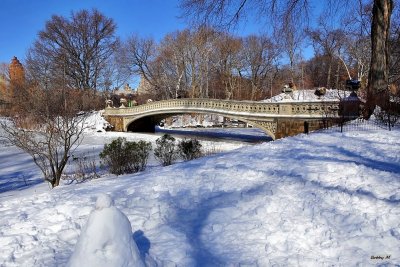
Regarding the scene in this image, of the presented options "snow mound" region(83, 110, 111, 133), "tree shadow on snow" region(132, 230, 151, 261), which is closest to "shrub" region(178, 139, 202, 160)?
"tree shadow on snow" region(132, 230, 151, 261)

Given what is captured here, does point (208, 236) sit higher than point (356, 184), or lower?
lower

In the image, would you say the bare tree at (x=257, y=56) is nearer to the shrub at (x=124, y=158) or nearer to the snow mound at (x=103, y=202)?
the shrub at (x=124, y=158)

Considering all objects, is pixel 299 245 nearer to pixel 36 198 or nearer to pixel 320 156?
pixel 320 156

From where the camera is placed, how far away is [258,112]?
19.2 metres

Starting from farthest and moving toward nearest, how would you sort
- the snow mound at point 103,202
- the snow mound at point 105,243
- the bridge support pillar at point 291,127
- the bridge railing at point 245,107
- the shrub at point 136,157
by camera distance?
the bridge support pillar at point 291,127, the bridge railing at point 245,107, the shrub at point 136,157, the snow mound at point 103,202, the snow mound at point 105,243

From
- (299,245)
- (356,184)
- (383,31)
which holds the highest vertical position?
(383,31)

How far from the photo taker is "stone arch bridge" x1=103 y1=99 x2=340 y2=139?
15.7 m

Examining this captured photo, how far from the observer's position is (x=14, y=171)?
524 inches

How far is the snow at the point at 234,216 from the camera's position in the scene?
2782 mm

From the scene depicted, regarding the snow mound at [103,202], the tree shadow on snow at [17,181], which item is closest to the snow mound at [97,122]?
the tree shadow on snow at [17,181]

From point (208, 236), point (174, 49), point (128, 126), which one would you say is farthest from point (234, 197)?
point (174, 49)

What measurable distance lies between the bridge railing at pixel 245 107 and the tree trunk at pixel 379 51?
1990 millimetres

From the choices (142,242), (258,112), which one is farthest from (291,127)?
(142,242)

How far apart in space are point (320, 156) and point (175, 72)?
3779cm
